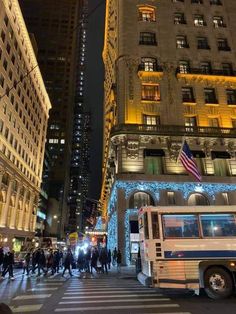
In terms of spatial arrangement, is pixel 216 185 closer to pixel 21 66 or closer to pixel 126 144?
pixel 126 144

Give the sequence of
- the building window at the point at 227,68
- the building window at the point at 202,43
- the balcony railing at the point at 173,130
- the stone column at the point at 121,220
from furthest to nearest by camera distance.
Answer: the building window at the point at 202,43 → the building window at the point at 227,68 → the balcony railing at the point at 173,130 → the stone column at the point at 121,220

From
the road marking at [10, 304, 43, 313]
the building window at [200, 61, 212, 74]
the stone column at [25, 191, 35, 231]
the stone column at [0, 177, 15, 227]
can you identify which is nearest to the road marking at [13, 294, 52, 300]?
the road marking at [10, 304, 43, 313]

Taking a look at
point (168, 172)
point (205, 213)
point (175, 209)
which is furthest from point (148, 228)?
point (168, 172)

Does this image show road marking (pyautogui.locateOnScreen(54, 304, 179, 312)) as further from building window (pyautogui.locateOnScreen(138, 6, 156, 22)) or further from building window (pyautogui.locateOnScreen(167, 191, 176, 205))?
building window (pyautogui.locateOnScreen(138, 6, 156, 22))

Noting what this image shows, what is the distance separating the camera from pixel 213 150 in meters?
34.4

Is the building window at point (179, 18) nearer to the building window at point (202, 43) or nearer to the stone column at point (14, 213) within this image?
the building window at point (202, 43)

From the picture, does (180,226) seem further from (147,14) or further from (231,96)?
(147,14)

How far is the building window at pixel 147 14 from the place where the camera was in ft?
137

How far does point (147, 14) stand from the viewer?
139ft

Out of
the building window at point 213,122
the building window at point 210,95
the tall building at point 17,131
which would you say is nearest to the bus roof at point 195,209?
the building window at point 213,122

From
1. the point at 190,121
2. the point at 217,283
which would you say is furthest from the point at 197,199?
the point at 217,283

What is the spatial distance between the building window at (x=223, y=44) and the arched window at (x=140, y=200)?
83.1ft

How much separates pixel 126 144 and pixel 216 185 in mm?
11684

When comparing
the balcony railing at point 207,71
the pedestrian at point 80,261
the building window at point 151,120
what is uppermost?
the balcony railing at point 207,71
